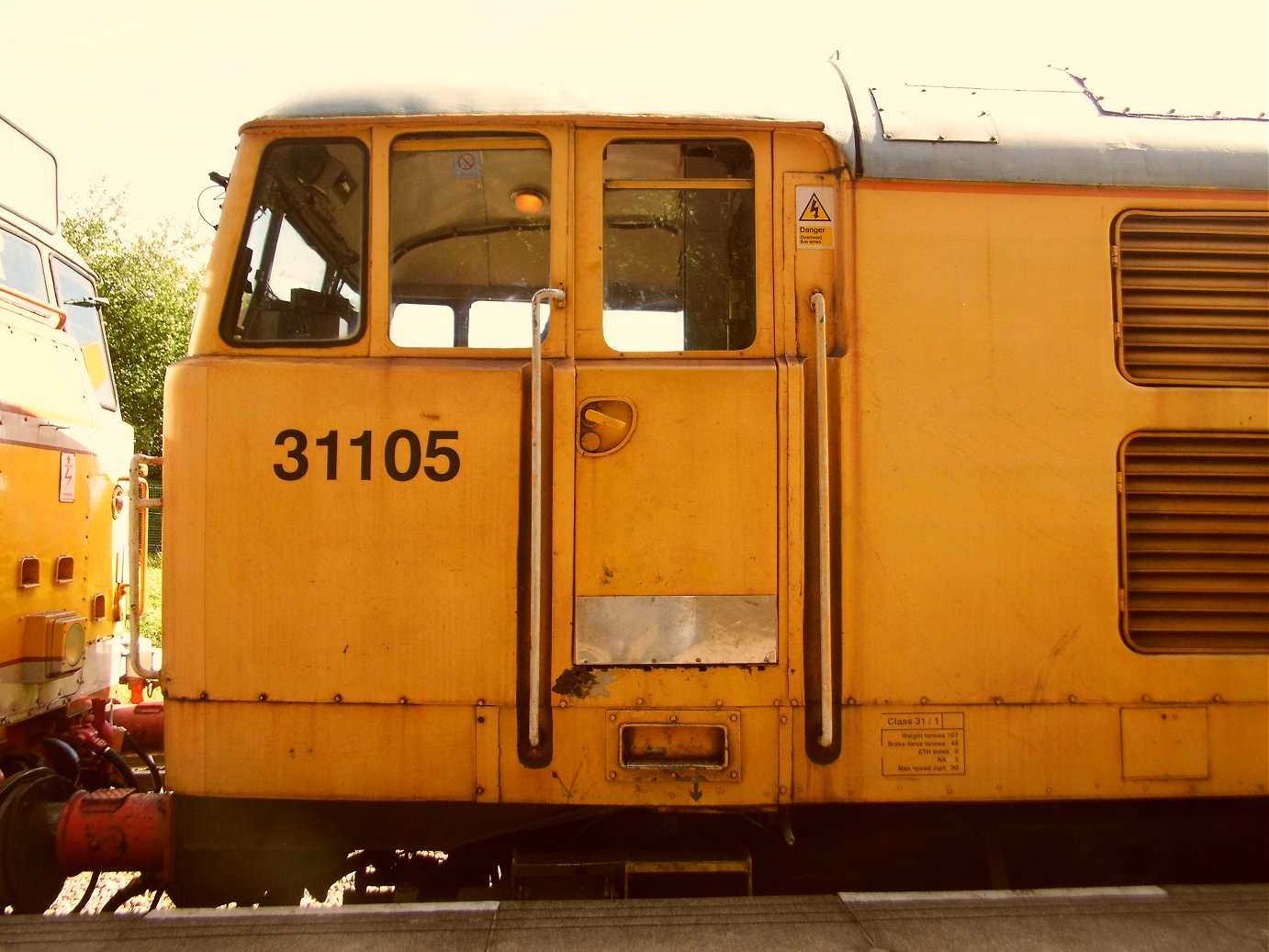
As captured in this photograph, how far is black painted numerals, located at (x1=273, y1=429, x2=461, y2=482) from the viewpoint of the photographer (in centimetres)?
251

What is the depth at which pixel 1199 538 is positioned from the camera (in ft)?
8.64

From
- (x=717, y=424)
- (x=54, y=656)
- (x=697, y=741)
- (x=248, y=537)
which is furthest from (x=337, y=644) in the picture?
(x=54, y=656)

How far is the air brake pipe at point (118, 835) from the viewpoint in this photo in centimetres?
260

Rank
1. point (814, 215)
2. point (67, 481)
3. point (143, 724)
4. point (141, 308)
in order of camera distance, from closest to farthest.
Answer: point (814, 215)
point (143, 724)
point (67, 481)
point (141, 308)

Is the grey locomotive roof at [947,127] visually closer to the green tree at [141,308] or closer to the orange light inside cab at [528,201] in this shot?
the orange light inside cab at [528,201]

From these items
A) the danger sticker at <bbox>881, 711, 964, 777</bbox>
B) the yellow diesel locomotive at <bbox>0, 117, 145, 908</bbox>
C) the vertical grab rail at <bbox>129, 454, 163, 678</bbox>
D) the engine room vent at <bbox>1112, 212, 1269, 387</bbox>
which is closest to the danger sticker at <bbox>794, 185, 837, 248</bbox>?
the engine room vent at <bbox>1112, 212, 1269, 387</bbox>

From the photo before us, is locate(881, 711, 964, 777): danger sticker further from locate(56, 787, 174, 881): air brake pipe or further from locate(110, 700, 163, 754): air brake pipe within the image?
locate(110, 700, 163, 754): air brake pipe

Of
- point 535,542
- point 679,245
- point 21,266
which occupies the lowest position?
point 535,542

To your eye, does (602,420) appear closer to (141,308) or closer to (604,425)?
(604,425)

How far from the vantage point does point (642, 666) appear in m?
2.49

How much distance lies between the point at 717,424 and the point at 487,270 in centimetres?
89

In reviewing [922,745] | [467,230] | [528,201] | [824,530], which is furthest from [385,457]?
[922,745]

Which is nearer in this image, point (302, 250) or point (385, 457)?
point (385, 457)

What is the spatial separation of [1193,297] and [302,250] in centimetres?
280
